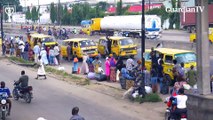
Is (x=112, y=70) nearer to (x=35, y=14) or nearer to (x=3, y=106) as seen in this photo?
(x=3, y=106)

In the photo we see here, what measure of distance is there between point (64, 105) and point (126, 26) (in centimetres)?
4480

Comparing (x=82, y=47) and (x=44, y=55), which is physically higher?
(x=82, y=47)

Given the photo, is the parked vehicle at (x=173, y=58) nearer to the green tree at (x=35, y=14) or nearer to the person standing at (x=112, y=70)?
the person standing at (x=112, y=70)

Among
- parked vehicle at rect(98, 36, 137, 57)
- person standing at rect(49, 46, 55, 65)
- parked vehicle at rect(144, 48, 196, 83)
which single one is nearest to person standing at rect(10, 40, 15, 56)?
person standing at rect(49, 46, 55, 65)

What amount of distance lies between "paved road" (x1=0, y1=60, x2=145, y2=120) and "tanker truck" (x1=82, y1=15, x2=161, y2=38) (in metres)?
33.5

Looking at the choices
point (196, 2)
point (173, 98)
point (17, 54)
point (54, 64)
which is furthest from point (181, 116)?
point (17, 54)

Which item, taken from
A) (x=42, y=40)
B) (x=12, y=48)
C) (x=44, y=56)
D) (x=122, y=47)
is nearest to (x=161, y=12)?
(x=12, y=48)

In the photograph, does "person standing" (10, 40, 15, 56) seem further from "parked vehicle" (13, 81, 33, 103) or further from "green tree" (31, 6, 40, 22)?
"green tree" (31, 6, 40, 22)

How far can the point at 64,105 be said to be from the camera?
18.8 metres

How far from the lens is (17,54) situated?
40188 mm

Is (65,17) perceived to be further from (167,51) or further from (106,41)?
(167,51)

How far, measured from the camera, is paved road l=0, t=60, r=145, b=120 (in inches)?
659

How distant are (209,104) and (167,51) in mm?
9068

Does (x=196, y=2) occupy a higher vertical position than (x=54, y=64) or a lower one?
higher
